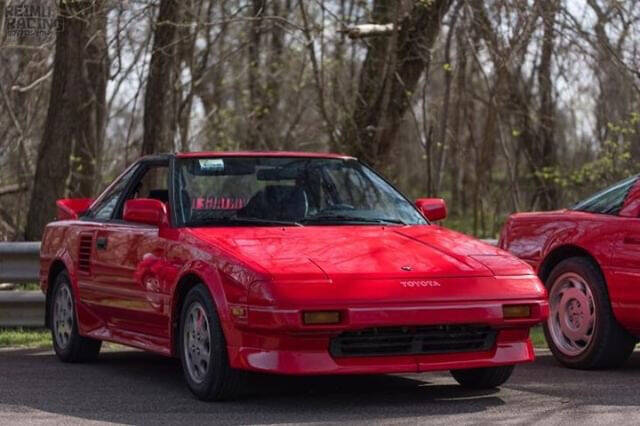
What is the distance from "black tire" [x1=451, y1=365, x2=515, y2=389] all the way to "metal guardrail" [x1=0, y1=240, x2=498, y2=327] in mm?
4517

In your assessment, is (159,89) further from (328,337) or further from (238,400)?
(328,337)

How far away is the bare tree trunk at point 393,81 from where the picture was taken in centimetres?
1533

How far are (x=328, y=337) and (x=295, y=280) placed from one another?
0.33 metres

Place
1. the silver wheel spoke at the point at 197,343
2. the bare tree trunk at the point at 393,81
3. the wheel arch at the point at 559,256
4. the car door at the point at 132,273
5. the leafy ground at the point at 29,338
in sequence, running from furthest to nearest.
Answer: the bare tree trunk at the point at 393,81
the leafy ground at the point at 29,338
the wheel arch at the point at 559,256
the car door at the point at 132,273
the silver wheel spoke at the point at 197,343

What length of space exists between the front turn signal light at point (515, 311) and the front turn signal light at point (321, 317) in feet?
3.08

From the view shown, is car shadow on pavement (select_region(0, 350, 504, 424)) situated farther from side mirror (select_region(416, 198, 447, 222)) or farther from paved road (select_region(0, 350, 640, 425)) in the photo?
side mirror (select_region(416, 198, 447, 222))

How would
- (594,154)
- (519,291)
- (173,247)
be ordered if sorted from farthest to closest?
(594,154) < (173,247) < (519,291)

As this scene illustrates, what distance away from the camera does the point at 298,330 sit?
22.2ft

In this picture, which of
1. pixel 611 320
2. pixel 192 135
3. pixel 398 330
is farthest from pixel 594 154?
pixel 398 330

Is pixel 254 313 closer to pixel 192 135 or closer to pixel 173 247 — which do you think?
pixel 173 247

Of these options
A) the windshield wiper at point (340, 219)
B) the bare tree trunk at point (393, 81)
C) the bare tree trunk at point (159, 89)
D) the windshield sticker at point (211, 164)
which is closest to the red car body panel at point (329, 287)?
the windshield wiper at point (340, 219)

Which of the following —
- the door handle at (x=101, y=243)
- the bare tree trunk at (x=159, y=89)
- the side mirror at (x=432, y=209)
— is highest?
the bare tree trunk at (x=159, y=89)

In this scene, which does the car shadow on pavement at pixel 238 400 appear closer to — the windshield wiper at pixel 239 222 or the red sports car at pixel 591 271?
the windshield wiper at pixel 239 222

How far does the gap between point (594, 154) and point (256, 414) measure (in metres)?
26.7
